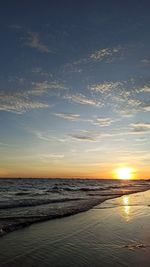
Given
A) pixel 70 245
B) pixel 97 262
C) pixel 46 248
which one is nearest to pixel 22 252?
pixel 46 248

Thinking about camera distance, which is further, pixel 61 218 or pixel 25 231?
pixel 61 218

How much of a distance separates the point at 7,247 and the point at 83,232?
3.49 m

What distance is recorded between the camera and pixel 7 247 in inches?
375

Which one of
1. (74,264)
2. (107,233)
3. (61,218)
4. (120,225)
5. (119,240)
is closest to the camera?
(74,264)

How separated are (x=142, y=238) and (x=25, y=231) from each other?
4809 mm

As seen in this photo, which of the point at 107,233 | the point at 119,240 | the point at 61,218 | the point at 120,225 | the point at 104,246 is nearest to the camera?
the point at 104,246

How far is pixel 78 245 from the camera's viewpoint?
31.8 ft

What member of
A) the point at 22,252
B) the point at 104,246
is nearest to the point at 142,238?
the point at 104,246

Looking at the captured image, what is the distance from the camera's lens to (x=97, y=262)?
782cm

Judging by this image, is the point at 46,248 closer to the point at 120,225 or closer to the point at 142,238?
the point at 142,238

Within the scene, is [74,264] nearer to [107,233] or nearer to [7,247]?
[7,247]

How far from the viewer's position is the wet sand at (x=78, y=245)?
7.95 metres

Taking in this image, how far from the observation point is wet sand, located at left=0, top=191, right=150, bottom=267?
7.95 m

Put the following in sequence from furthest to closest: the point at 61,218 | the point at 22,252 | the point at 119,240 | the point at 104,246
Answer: the point at 61,218
the point at 119,240
the point at 104,246
the point at 22,252
